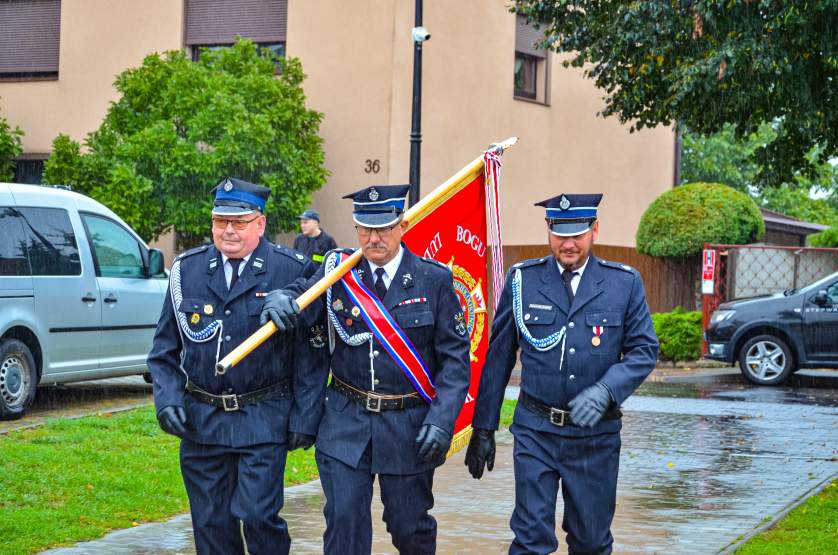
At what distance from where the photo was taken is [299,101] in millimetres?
22188

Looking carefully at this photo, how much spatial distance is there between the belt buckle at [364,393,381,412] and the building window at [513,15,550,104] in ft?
66.7

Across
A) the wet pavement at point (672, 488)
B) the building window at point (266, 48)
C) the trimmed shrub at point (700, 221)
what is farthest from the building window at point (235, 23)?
the wet pavement at point (672, 488)

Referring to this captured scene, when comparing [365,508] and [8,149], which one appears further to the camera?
[8,149]

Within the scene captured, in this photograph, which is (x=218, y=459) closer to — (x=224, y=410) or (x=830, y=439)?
(x=224, y=410)

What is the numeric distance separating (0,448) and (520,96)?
1744 cm

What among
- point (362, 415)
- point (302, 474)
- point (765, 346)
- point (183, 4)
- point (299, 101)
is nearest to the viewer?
point (362, 415)

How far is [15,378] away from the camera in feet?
39.3

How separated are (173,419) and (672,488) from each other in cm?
484

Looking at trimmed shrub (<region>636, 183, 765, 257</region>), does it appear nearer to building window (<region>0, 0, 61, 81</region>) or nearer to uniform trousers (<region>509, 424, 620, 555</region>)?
building window (<region>0, 0, 61, 81</region>)

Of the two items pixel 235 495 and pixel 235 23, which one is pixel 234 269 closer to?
pixel 235 495

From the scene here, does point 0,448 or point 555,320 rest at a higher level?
point 555,320

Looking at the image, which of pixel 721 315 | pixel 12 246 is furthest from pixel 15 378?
pixel 721 315

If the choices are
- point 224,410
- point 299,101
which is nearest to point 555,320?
point 224,410

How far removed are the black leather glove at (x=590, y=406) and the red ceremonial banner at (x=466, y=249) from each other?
3.25 feet
